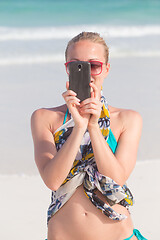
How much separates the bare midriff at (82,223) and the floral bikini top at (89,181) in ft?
0.11

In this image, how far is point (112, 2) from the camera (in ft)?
55.6

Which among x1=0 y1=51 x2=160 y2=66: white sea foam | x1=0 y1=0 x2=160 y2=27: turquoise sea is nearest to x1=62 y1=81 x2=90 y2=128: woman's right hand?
x1=0 y1=51 x2=160 y2=66: white sea foam

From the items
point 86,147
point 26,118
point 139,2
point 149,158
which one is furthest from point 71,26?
point 86,147

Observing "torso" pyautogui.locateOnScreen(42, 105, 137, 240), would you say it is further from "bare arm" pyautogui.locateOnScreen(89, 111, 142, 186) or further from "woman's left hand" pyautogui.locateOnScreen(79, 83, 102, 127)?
"woman's left hand" pyautogui.locateOnScreen(79, 83, 102, 127)

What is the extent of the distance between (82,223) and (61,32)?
10786mm

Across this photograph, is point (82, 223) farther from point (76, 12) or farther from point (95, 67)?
point (76, 12)

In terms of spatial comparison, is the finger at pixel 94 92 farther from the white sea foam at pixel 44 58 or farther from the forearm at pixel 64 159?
the white sea foam at pixel 44 58

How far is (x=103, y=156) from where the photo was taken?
2076mm

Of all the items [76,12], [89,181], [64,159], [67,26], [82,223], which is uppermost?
[76,12]

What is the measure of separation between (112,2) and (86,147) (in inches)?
605

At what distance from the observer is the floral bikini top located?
218 centimetres

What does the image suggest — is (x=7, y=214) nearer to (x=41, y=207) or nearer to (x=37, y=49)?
(x=41, y=207)

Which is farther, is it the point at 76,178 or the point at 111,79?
the point at 111,79

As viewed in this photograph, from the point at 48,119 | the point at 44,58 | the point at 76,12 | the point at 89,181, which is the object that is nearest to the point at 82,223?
the point at 89,181
